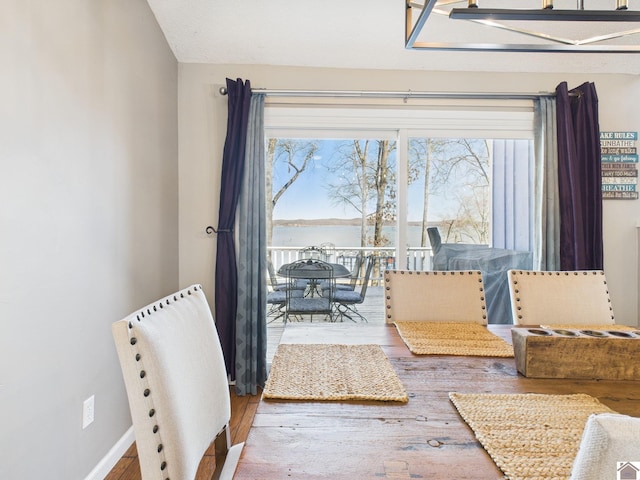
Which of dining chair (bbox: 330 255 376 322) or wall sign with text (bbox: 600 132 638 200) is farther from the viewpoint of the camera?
dining chair (bbox: 330 255 376 322)

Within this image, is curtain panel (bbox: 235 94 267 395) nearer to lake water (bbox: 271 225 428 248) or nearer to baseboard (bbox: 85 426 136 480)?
lake water (bbox: 271 225 428 248)

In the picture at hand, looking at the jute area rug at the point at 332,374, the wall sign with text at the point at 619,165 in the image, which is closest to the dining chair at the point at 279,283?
the jute area rug at the point at 332,374

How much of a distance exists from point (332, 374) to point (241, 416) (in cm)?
165

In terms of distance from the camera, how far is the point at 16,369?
1312 millimetres

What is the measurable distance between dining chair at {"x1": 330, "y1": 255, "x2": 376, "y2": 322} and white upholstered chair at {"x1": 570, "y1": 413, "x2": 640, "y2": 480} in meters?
2.80

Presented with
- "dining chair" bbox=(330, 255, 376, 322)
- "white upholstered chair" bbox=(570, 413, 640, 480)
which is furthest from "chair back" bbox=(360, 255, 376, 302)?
"white upholstered chair" bbox=(570, 413, 640, 480)

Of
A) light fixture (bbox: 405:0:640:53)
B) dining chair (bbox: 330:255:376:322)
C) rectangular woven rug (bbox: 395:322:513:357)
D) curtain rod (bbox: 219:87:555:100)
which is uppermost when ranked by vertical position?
curtain rod (bbox: 219:87:555:100)

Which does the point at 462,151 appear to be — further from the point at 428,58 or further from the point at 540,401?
the point at 540,401

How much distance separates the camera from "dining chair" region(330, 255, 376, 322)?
320cm

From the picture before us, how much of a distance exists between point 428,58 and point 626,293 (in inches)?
95.1

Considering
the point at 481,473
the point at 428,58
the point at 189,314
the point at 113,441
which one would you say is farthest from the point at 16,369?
the point at 428,58

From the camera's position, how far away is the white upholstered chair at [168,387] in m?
0.86

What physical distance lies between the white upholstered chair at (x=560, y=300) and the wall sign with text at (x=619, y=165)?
147 cm

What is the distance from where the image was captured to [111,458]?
1.97 meters
